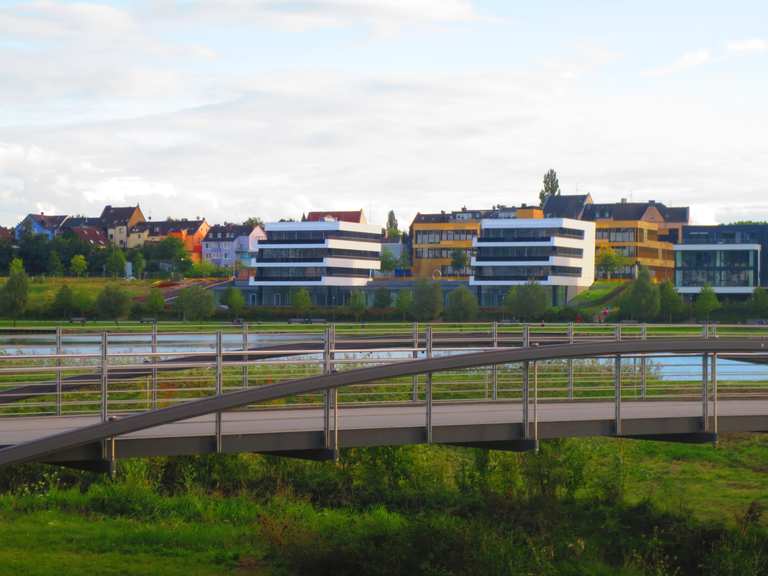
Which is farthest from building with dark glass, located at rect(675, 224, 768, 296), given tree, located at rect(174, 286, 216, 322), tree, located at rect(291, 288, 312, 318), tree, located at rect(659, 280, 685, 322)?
tree, located at rect(174, 286, 216, 322)

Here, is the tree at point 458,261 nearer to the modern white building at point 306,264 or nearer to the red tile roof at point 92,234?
the modern white building at point 306,264

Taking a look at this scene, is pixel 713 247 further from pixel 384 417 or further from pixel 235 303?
pixel 384 417

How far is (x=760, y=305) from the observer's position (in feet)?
277

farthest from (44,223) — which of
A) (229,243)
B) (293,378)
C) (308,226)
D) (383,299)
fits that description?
(293,378)

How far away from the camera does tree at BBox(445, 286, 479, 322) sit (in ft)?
287

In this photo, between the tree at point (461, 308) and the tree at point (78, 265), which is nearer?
the tree at point (461, 308)

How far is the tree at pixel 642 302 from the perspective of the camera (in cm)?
8238

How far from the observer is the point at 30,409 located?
22.7 metres

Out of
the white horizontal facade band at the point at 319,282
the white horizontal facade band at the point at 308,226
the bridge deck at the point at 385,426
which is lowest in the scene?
the bridge deck at the point at 385,426

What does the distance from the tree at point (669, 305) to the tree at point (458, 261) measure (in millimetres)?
39358

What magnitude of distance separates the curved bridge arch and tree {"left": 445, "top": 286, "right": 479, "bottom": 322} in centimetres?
7199

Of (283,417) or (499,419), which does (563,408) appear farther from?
(283,417)

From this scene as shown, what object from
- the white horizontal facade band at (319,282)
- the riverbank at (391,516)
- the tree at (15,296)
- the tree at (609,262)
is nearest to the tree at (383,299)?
the white horizontal facade band at (319,282)

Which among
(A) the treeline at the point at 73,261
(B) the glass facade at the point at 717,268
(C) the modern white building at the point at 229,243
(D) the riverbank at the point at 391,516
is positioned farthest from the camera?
(C) the modern white building at the point at 229,243
